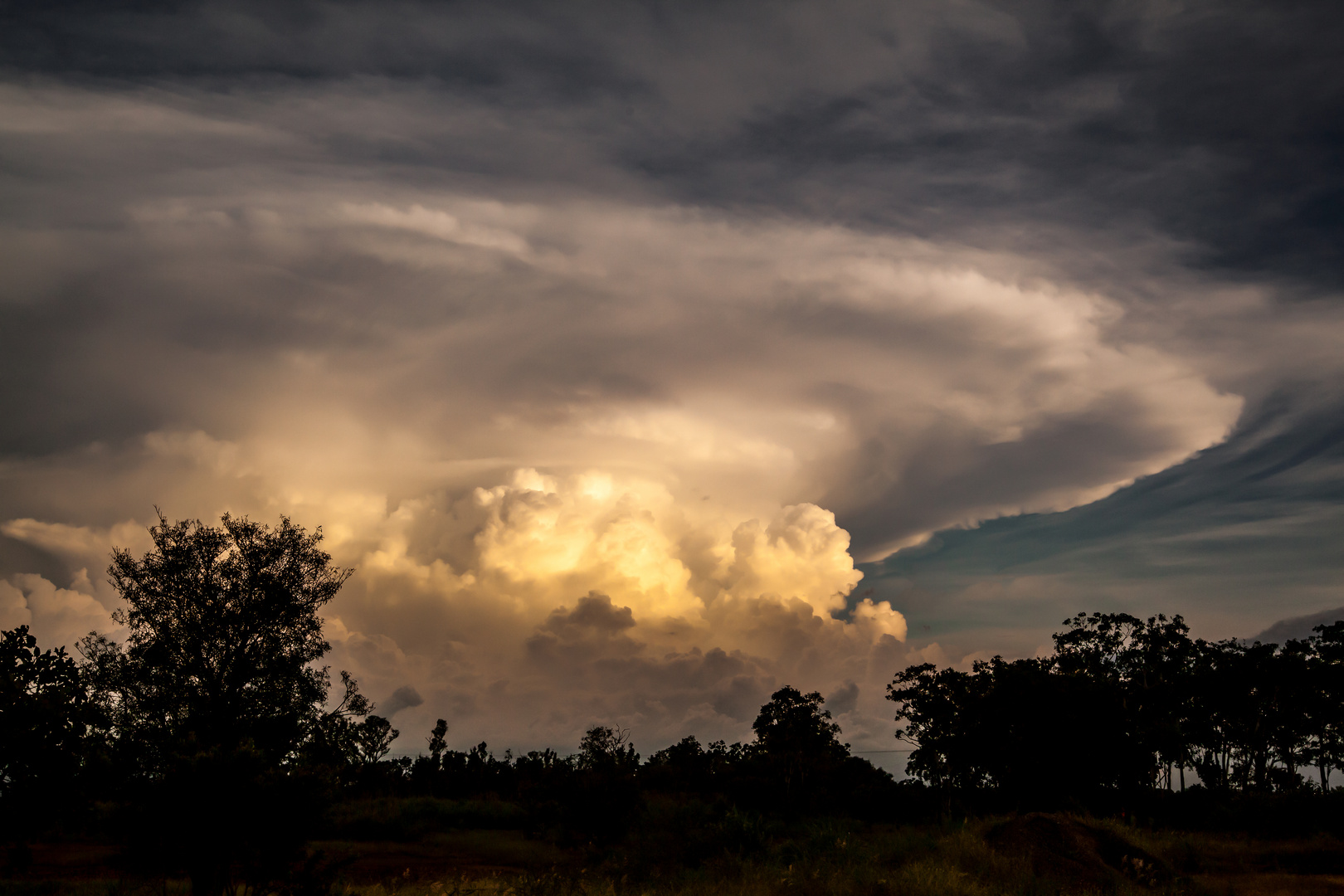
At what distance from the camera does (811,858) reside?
941 inches

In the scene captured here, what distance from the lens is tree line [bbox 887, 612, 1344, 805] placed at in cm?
4409

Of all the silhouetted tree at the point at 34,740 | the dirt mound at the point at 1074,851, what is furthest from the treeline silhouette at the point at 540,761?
the dirt mound at the point at 1074,851

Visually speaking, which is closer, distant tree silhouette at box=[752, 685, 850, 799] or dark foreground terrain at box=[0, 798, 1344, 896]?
dark foreground terrain at box=[0, 798, 1344, 896]

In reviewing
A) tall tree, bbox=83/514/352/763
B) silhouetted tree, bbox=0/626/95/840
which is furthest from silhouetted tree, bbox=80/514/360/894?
silhouetted tree, bbox=0/626/95/840

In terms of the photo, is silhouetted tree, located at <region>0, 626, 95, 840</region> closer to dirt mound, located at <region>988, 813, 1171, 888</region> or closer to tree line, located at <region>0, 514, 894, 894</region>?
tree line, located at <region>0, 514, 894, 894</region>

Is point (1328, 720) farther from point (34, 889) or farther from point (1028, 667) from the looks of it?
point (34, 889)

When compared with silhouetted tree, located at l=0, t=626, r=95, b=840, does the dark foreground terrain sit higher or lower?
lower

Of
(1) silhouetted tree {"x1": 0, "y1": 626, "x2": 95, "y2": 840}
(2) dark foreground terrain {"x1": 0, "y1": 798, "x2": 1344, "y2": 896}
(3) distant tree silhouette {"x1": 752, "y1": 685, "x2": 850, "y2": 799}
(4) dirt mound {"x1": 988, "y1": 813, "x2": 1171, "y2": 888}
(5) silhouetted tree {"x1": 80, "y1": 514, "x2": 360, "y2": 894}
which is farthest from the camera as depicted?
(3) distant tree silhouette {"x1": 752, "y1": 685, "x2": 850, "y2": 799}

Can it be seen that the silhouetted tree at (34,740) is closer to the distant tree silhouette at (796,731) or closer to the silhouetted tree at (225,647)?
the silhouetted tree at (225,647)

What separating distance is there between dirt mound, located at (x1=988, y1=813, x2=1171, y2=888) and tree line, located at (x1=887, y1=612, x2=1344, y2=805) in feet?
66.3

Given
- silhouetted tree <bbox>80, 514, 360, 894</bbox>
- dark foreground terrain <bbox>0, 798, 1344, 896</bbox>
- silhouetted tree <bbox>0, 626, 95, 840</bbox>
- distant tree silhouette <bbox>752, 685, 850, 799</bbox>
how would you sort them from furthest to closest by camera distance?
distant tree silhouette <bbox>752, 685, 850, 799</bbox> → silhouetted tree <bbox>80, 514, 360, 894</bbox> → dark foreground terrain <bbox>0, 798, 1344, 896</bbox> → silhouetted tree <bbox>0, 626, 95, 840</bbox>

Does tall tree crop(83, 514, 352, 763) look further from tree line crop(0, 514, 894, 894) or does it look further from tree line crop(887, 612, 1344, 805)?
tree line crop(887, 612, 1344, 805)

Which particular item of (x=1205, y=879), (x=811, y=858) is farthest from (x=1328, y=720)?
(x=811, y=858)

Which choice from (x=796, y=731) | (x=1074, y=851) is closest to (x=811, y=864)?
(x=1074, y=851)
